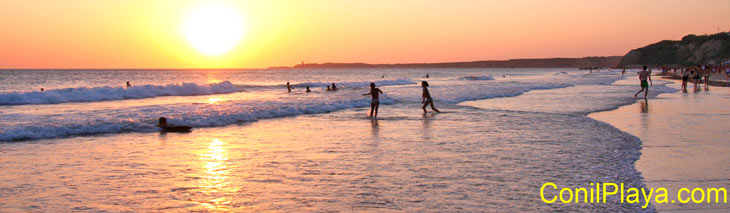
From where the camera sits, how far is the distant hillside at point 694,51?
150 m

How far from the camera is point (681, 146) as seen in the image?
11.0 meters

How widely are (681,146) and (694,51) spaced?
591ft

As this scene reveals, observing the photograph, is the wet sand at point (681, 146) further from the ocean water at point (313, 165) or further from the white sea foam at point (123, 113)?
the white sea foam at point (123, 113)

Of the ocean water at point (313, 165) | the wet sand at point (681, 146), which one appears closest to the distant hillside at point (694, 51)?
the wet sand at point (681, 146)

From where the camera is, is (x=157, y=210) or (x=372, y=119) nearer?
(x=157, y=210)

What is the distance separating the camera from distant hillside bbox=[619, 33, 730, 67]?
149750 millimetres

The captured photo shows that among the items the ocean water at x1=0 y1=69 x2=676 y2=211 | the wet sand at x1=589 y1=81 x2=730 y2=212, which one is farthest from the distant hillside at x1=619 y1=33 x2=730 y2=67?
the ocean water at x1=0 y1=69 x2=676 y2=211

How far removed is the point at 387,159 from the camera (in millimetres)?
10078

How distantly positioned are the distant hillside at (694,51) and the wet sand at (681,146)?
460ft

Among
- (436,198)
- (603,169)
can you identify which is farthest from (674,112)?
(436,198)

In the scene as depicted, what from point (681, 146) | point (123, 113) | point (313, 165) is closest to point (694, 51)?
point (123, 113)

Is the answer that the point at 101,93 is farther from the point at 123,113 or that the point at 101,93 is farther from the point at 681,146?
the point at 681,146

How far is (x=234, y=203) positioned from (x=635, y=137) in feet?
31.6

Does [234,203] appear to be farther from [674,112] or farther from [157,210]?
[674,112]
